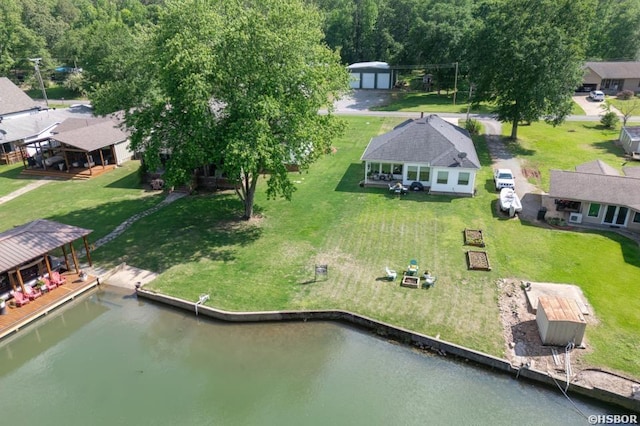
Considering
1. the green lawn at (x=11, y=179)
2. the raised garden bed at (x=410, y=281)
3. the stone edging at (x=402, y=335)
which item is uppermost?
the green lawn at (x=11, y=179)

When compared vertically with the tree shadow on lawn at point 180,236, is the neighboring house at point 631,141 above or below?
above

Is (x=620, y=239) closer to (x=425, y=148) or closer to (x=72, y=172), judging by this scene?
(x=425, y=148)

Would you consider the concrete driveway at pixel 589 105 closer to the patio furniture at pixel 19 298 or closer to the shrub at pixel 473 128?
the shrub at pixel 473 128

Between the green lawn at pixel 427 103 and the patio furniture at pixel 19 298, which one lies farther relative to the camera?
the green lawn at pixel 427 103

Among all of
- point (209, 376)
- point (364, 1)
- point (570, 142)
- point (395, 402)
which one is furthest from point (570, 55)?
point (364, 1)

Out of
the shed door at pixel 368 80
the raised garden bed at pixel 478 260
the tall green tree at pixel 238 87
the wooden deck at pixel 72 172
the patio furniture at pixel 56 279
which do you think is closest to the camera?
the patio furniture at pixel 56 279

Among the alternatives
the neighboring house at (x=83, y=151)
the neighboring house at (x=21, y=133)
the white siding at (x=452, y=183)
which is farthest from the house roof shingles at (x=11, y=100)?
the white siding at (x=452, y=183)

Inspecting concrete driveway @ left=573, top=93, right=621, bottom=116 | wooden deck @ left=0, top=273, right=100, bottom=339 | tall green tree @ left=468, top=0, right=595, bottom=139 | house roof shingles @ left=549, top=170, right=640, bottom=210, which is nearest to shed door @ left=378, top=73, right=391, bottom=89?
concrete driveway @ left=573, top=93, right=621, bottom=116

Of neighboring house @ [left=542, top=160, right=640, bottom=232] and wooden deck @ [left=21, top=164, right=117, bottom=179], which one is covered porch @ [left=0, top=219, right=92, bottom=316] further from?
neighboring house @ [left=542, top=160, right=640, bottom=232]
